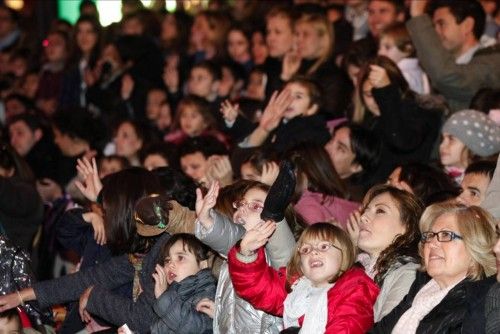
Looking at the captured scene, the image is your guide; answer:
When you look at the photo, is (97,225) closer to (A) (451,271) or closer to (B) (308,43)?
(A) (451,271)

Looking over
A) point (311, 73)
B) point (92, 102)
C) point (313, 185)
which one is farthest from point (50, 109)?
point (313, 185)

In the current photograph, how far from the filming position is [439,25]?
9.87m

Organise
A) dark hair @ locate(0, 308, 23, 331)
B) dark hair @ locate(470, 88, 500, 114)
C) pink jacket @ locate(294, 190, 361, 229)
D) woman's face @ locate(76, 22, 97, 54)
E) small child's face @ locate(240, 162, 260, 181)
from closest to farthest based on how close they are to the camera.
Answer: dark hair @ locate(0, 308, 23, 331)
pink jacket @ locate(294, 190, 361, 229)
small child's face @ locate(240, 162, 260, 181)
dark hair @ locate(470, 88, 500, 114)
woman's face @ locate(76, 22, 97, 54)

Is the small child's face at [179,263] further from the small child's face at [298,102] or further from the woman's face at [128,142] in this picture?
the woman's face at [128,142]

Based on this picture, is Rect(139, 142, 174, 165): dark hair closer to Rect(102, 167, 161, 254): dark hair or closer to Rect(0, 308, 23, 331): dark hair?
Rect(102, 167, 161, 254): dark hair

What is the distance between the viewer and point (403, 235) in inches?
273

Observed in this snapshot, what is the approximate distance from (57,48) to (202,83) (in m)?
A: 3.30

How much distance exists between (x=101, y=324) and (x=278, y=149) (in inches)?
72.7

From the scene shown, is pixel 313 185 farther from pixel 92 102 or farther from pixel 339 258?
pixel 92 102

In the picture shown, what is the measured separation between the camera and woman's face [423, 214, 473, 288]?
624cm

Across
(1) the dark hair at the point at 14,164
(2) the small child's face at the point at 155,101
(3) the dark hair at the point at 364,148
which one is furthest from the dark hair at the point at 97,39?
(3) the dark hair at the point at 364,148

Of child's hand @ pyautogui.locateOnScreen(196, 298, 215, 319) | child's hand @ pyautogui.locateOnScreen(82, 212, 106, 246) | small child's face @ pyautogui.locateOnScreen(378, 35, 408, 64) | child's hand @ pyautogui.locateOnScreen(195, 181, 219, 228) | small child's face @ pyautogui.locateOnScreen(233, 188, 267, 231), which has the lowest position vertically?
child's hand @ pyautogui.locateOnScreen(196, 298, 215, 319)

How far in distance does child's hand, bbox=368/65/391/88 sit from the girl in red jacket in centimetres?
257

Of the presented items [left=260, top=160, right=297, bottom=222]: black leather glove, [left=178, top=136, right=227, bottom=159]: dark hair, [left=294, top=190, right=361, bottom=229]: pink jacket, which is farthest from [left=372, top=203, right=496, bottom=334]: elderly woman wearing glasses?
[left=178, top=136, right=227, bottom=159]: dark hair
